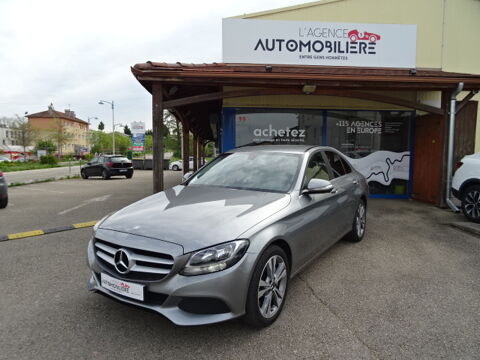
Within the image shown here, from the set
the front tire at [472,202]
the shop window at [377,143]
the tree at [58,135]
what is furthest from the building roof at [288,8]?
the tree at [58,135]

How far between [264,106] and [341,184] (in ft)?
16.7

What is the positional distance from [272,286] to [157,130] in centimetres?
485

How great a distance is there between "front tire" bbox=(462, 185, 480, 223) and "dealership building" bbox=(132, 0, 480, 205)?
1428 millimetres

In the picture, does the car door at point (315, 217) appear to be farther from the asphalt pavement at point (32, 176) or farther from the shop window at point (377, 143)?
the asphalt pavement at point (32, 176)

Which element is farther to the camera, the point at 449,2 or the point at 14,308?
the point at 449,2

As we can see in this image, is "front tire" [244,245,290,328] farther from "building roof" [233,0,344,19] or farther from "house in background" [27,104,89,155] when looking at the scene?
"house in background" [27,104,89,155]

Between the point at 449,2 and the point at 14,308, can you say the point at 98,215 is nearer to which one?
the point at 14,308

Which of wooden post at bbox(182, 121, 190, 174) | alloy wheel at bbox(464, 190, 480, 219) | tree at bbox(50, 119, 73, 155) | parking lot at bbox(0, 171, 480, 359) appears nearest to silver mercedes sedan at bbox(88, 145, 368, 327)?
parking lot at bbox(0, 171, 480, 359)

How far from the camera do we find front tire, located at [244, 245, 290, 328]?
2465 mm

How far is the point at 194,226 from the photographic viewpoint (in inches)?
98.1

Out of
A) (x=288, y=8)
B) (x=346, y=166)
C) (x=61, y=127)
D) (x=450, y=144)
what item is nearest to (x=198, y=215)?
(x=346, y=166)

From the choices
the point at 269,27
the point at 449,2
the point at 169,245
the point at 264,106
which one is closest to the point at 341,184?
the point at 169,245

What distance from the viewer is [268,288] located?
8.71ft

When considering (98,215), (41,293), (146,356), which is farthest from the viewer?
(98,215)
